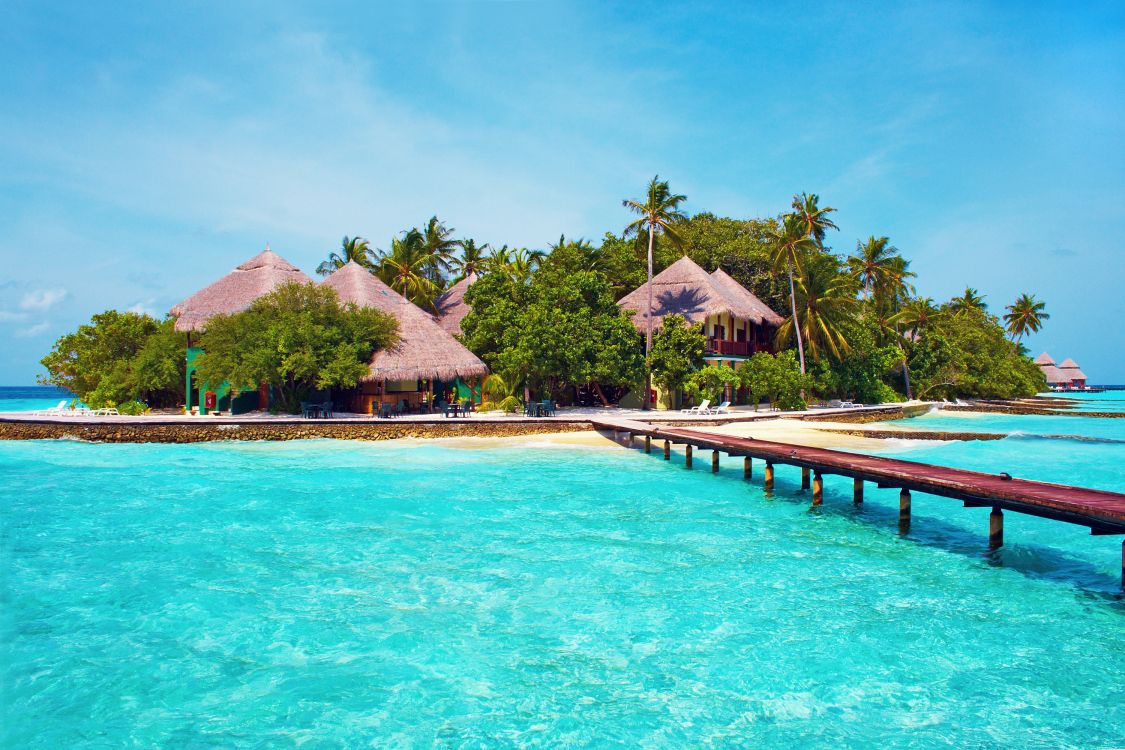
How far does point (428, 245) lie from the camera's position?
3600 centimetres

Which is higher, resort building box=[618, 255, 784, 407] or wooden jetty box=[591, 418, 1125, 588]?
resort building box=[618, 255, 784, 407]

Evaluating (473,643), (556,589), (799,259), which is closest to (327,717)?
(473,643)

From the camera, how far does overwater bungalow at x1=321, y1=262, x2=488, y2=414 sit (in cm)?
2362

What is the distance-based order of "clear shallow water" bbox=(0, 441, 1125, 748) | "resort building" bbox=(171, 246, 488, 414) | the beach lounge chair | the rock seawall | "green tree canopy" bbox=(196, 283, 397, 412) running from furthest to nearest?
the beach lounge chair → "resort building" bbox=(171, 246, 488, 414) → "green tree canopy" bbox=(196, 283, 397, 412) → the rock seawall → "clear shallow water" bbox=(0, 441, 1125, 748)

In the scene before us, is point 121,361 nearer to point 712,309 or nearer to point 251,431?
point 251,431

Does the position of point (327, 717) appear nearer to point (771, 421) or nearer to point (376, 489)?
point (376, 489)

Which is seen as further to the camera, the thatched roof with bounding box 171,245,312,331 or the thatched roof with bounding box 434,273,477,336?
Answer: the thatched roof with bounding box 434,273,477,336

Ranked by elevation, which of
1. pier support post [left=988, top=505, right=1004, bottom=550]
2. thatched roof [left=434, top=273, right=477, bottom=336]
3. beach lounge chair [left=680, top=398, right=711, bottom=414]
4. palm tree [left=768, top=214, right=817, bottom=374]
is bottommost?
A: pier support post [left=988, top=505, right=1004, bottom=550]

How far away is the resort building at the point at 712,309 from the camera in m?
29.5

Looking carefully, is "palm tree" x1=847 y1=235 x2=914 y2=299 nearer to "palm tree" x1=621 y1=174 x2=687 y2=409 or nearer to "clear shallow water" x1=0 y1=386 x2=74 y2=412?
"palm tree" x1=621 y1=174 x2=687 y2=409

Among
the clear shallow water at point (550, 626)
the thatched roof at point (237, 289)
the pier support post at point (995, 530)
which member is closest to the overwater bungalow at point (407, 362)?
the thatched roof at point (237, 289)

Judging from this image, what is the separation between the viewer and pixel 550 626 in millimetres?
6762

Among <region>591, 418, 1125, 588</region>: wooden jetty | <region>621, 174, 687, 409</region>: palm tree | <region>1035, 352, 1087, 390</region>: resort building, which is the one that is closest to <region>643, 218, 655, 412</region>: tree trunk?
<region>621, 174, 687, 409</region>: palm tree

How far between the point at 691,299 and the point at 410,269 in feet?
44.9
